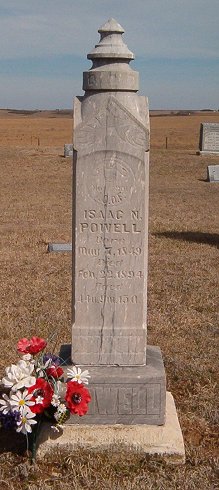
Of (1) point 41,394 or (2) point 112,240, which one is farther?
(2) point 112,240

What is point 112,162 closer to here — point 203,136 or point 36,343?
point 36,343

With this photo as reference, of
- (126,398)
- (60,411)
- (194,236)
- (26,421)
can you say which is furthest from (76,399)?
(194,236)

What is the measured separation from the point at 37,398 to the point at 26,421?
0.16 metres

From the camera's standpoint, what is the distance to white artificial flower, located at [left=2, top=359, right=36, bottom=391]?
14.4ft

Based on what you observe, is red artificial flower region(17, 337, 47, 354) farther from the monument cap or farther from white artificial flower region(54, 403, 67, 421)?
the monument cap

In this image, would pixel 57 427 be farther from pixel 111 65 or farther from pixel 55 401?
pixel 111 65

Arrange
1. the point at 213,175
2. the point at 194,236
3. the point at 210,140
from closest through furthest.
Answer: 1. the point at 194,236
2. the point at 213,175
3. the point at 210,140

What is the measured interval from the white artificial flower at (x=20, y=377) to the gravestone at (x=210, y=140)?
24.3m

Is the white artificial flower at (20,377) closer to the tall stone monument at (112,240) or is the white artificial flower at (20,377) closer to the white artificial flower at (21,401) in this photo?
the white artificial flower at (21,401)

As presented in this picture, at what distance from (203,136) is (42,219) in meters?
15.1

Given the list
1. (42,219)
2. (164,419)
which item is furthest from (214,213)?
(164,419)

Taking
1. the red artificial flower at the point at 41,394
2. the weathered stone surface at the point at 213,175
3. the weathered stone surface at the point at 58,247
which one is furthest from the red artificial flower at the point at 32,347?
the weathered stone surface at the point at 213,175

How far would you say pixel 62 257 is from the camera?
34.7 feet

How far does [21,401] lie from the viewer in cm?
434
